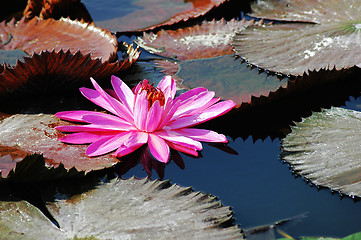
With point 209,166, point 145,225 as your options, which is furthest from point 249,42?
point 145,225

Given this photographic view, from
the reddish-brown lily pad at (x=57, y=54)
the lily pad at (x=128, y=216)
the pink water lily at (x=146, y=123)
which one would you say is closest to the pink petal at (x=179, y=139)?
the pink water lily at (x=146, y=123)

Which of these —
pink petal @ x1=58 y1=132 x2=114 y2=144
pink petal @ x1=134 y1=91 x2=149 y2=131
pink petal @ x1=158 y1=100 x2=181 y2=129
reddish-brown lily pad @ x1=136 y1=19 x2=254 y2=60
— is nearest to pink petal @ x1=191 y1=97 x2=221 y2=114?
pink petal @ x1=158 y1=100 x2=181 y2=129

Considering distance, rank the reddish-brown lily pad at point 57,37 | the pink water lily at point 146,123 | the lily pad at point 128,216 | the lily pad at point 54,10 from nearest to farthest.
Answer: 1. the lily pad at point 128,216
2. the pink water lily at point 146,123
3. the reddish-brown lily pad at point 57,37
4. the lily pad at point 54,10

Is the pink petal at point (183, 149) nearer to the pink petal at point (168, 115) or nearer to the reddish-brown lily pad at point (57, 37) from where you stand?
the pink petal at point (168, 115)

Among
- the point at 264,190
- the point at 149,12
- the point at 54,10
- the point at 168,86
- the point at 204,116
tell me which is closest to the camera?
the point at 264,190

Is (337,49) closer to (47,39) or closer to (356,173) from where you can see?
(356,173)

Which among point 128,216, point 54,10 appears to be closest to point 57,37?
point 54,10

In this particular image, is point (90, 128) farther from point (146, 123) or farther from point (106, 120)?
point (146, 123)
